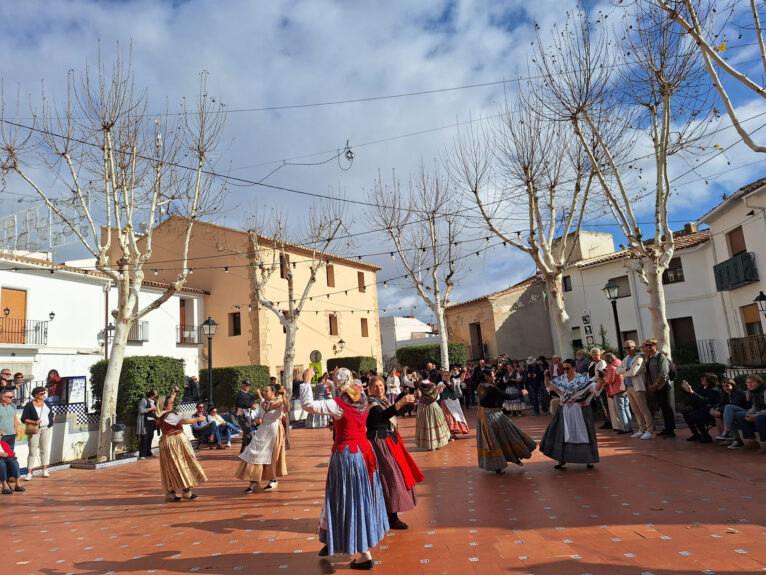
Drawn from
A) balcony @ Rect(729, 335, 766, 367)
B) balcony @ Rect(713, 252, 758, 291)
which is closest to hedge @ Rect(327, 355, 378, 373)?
balcony @ Rect(729, 335, 766, 367)

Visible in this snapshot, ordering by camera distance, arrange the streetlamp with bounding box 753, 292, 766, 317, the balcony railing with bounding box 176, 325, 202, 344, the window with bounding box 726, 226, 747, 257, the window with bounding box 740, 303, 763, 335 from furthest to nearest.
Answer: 1. the balcony railing with bounding box 176, 325, 202, 344
2. the window with bounding box 726, 226, 747, 257
3. the window with bounding box 740, 303, 763, 335
4. the streetlamp with bounding box 753, 292, 766, 317

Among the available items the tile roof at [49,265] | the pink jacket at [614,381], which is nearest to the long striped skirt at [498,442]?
the pink jacket at [614,381]

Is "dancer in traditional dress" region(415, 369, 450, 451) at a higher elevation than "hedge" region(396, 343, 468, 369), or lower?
lower

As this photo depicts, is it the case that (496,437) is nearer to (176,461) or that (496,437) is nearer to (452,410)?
(452,410)

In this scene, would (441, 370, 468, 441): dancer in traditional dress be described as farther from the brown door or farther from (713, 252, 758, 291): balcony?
the brown door

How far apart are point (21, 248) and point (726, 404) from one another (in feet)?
101

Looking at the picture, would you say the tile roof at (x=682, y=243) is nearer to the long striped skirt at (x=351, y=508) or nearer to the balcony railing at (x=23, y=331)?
the long striped skirt at (x=351, y=508)

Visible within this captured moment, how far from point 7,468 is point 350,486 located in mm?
8258

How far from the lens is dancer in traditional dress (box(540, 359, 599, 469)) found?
7805 mm

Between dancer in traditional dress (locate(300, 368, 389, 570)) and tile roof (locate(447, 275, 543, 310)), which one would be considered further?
tile roof (locate(447, 275, 543, 310))

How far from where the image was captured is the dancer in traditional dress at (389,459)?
5547 millimetres

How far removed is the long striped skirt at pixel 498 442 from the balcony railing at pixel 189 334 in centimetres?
2201

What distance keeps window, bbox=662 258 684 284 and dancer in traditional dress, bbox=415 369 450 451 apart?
66.5 ft

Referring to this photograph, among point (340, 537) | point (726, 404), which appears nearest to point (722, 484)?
point (726, 404)
